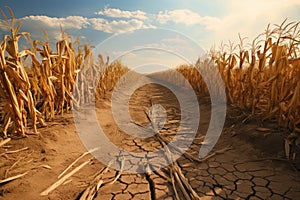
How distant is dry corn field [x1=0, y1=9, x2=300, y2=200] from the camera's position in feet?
6.58

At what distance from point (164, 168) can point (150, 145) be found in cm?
83

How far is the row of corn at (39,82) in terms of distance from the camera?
2.52 metres

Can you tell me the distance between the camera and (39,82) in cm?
Answer: 373

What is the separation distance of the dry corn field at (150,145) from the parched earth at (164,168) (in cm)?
1

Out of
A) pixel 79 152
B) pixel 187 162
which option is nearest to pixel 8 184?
pixel 79 152

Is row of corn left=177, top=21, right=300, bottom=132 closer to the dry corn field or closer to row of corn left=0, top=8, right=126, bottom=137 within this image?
the dry corn field

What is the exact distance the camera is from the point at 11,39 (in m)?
2.51

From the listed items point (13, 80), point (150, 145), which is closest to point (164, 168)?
point (150, 145)

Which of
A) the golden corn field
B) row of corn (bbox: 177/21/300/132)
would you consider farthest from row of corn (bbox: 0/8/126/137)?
row of corn (bbox: 177/21/300/132)

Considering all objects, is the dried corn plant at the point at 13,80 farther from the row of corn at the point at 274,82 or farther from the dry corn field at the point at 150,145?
the row of corn at the point at 274,82

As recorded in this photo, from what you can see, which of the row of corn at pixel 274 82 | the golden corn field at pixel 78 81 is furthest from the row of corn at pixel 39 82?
the row of corn at pixel 274 82

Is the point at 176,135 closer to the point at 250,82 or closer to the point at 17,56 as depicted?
the point at 250,82

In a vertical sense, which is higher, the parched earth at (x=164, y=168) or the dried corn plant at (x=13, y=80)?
the dried corn plant at (x=13, y=80)

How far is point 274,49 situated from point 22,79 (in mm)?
3843
